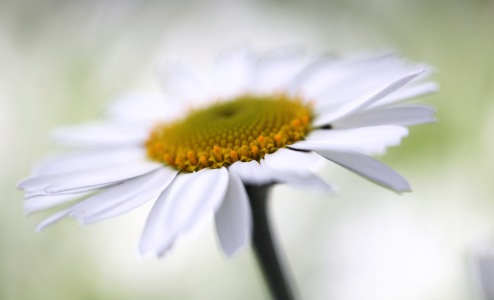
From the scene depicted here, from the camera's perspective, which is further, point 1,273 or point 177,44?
point 177,44

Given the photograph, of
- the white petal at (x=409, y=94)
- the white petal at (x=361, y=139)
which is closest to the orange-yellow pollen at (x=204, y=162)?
the white petal at (x=361, y=139)

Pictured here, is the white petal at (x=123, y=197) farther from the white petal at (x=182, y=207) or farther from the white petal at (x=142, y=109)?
the white petal at (x=142, y=109)

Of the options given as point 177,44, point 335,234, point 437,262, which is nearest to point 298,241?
point 335,234

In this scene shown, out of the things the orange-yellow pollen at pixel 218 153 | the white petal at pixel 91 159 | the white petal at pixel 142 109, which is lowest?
the orange-yellow pollen at pixel 218 153

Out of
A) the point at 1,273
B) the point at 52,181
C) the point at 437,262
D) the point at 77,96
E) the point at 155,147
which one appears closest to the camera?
the point at 52,181

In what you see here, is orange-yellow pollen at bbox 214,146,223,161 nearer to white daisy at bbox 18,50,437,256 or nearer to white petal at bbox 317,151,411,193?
white daisy at bbox 18,50,437,256

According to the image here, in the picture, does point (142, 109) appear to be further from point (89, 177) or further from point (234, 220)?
point (234, 220)

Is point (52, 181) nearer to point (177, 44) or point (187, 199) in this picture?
point (187, 199)

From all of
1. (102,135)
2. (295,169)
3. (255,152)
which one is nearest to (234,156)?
(255,152)
